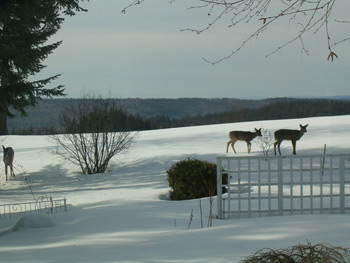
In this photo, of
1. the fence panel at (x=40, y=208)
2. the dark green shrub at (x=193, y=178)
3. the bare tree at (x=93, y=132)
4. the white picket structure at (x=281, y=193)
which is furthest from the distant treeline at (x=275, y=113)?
the white picket structure at (x=281, y=193)

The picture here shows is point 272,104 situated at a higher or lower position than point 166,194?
higher

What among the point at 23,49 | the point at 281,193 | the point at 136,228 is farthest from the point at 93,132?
the point at 136,228

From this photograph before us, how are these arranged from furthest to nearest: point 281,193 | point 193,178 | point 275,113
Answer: point 275,113, point 193,178, point 281,193

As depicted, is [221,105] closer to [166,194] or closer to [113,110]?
[113,110]

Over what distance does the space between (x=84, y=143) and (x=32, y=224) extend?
36.5 feet

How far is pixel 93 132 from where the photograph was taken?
61.9 feet

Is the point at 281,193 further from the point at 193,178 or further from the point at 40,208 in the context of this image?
the point at 40,208

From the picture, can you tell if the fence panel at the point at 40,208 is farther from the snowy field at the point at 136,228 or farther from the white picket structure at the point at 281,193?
the white picket structure at the point at 281,193

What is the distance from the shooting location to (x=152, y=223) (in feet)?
25.3

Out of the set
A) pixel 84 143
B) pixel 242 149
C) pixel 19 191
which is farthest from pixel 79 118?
pixel 242 149

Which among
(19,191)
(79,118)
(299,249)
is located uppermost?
(79,118)

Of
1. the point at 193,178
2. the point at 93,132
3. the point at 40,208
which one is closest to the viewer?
the point at 40,208

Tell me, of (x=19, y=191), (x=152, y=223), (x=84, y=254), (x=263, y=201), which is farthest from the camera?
(x=19, y=191)

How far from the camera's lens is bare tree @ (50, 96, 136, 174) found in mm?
18891
